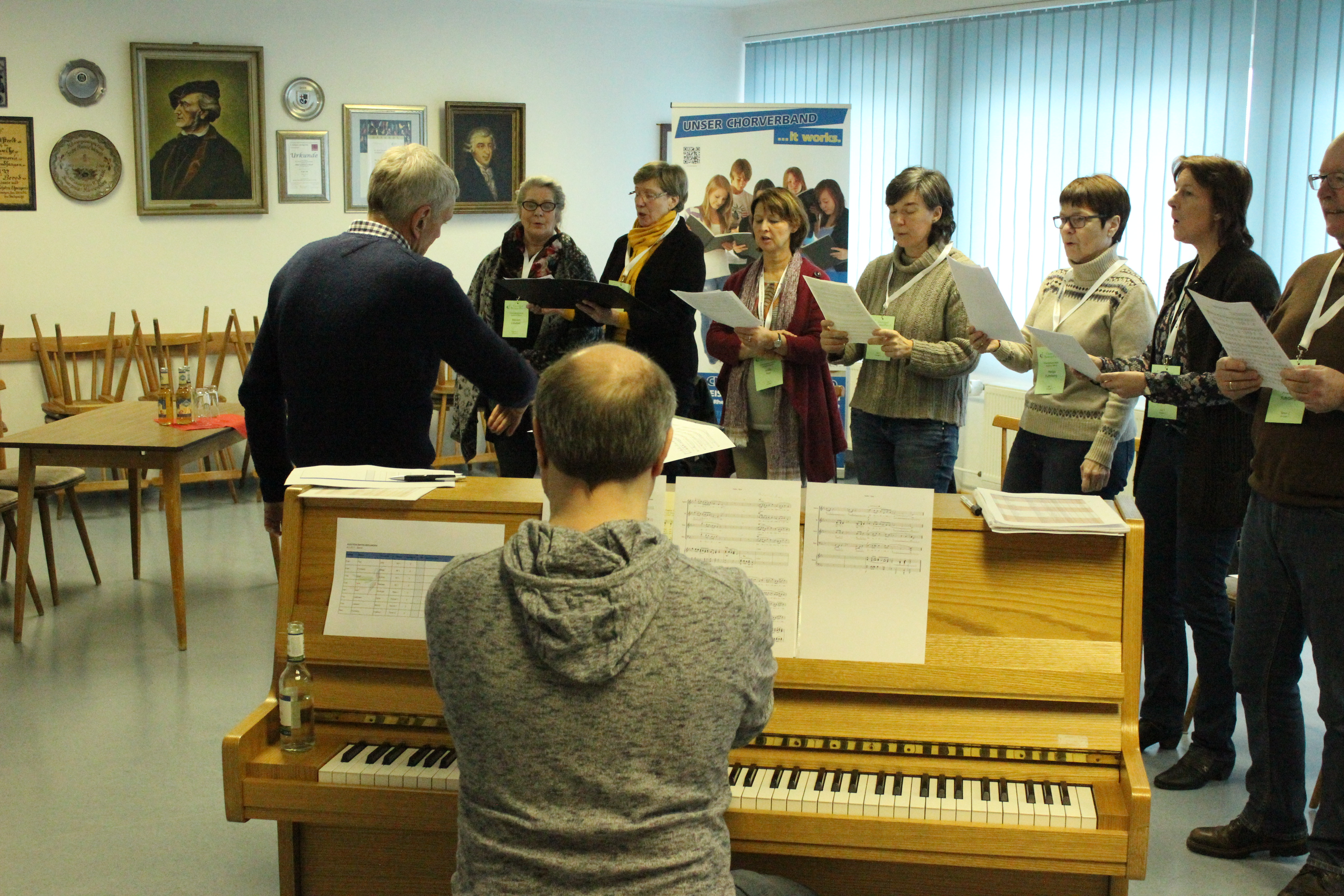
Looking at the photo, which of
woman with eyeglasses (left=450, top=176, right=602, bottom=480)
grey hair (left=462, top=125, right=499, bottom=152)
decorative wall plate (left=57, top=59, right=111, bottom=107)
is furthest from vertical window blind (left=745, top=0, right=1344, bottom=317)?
decorative wall plate (left=57, top=59, right=111, bottom=107)

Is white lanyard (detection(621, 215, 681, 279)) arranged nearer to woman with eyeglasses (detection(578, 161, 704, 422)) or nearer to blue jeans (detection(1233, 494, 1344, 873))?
woman with eyeglasses (detection(578, 161, 704, 422))

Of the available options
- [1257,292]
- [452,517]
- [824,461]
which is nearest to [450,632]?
[452,517]

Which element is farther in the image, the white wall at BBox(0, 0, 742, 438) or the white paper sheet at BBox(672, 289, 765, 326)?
the white wall at BBox(0, 0, 742, 438)

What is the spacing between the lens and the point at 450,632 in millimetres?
1324

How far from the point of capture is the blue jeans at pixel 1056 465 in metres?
3.24

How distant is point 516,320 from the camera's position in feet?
13.1

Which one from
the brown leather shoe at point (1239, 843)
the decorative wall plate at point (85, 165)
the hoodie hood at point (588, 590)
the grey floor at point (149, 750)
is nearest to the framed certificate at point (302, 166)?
the decorative wall plate at point (85, 165)

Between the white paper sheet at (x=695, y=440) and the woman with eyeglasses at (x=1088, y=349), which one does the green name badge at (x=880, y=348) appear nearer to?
the woman with eyeglasses at (x=1088, y=349)

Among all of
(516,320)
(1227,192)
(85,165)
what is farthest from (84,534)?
(1227,192)

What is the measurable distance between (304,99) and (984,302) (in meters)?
4.84

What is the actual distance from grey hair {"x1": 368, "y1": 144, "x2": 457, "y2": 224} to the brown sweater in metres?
1.79

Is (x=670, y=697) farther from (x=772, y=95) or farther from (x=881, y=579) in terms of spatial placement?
(x=772, y=95)

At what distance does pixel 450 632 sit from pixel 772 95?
668 centimetres

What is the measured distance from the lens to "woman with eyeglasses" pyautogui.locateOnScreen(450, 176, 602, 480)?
153 inches
